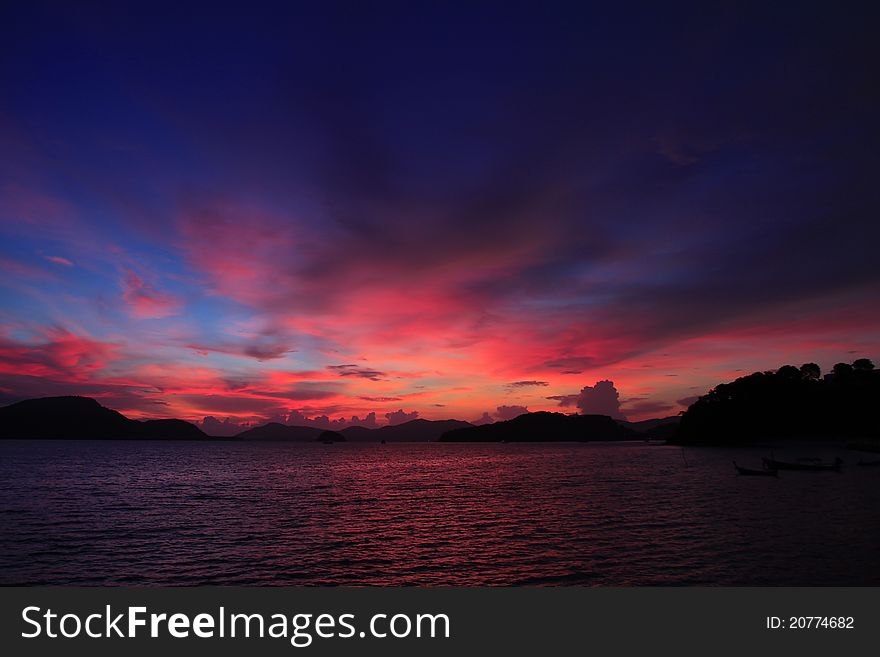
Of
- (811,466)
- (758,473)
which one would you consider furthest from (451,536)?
(811,466)

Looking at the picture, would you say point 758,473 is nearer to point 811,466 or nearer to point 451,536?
point 811,466

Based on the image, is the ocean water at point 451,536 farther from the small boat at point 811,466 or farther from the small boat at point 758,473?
the small boat at point 811,466

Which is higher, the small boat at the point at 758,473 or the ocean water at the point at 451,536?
the ocean water at the point at 451,536

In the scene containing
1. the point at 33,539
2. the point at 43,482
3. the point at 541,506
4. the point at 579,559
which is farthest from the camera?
the point at 43,482

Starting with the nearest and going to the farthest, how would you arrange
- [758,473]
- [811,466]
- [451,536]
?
[451,536] < [758,473] < [811,466]

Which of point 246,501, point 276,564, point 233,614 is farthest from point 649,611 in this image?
Answer: point 246,501

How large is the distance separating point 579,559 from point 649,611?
1934 cm

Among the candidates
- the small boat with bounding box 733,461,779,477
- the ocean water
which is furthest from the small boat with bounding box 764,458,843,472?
the ocean water

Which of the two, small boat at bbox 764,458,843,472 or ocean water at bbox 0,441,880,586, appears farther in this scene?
small boat at bbox 764,458,843,472

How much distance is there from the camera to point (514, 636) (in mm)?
16500

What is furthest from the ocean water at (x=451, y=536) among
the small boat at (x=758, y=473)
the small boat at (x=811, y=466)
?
the small boat at (x=811, y=466)

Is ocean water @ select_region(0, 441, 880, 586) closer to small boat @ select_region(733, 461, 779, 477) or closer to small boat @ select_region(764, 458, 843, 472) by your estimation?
small boat @ select_region(733, 461, 779, 477)

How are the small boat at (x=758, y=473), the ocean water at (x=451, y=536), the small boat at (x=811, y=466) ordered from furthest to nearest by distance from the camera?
the small boat at (x=811, y=466) → the small boat at (x=758, y=473) → the ocean water at (x=451, y=536)

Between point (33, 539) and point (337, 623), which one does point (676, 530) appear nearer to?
point (337, 623)
